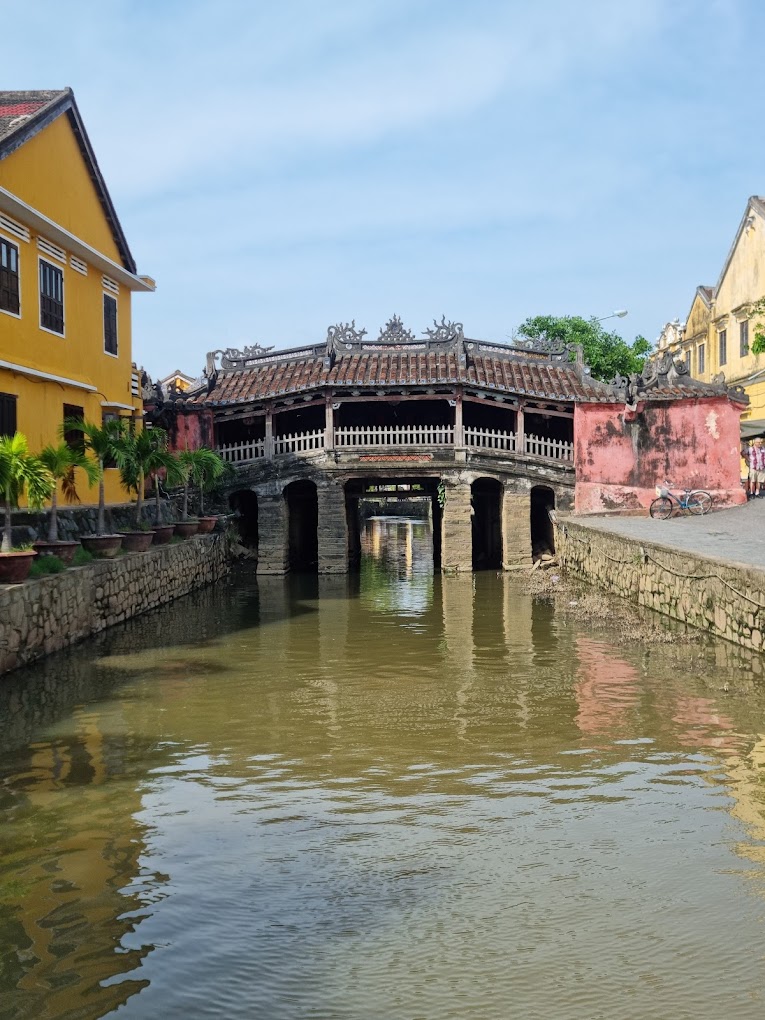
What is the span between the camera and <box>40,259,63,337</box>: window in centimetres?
1728

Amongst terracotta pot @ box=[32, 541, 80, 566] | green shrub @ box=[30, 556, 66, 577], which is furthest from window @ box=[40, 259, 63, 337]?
green shrub @ box=[30, 556, 66, 577]

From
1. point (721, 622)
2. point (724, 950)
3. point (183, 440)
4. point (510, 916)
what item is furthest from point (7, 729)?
point (183, 440)

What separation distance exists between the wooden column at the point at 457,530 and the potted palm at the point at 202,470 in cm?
616

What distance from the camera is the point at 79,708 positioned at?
1049 centimetres

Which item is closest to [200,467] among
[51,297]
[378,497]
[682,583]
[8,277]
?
[51,297]

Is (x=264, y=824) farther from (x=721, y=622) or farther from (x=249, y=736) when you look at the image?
(x=721, y=622)

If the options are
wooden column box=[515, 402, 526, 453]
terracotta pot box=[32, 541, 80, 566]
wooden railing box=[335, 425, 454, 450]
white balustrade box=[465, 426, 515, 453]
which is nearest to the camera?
terracotta pot box=[32, 541, 80, 566]

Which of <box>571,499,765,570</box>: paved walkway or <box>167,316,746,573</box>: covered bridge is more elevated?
<box>167,316,746,573</box>: covered bridge

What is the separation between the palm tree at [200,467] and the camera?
2273 cm

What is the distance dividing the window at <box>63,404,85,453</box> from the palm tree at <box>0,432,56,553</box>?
5.36 meters

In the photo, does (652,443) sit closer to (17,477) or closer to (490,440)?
(490,440)

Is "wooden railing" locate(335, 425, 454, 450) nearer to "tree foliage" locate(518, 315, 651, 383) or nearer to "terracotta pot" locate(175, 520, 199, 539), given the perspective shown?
"terracotta pot" locate(175, 520, 199, 539)

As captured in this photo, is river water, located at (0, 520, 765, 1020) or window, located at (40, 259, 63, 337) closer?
river water, located at (0, 520, 765, 1020)

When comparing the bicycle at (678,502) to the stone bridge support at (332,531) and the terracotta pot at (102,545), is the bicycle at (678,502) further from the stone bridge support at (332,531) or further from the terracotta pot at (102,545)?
the terracotta pot at (102,545)
